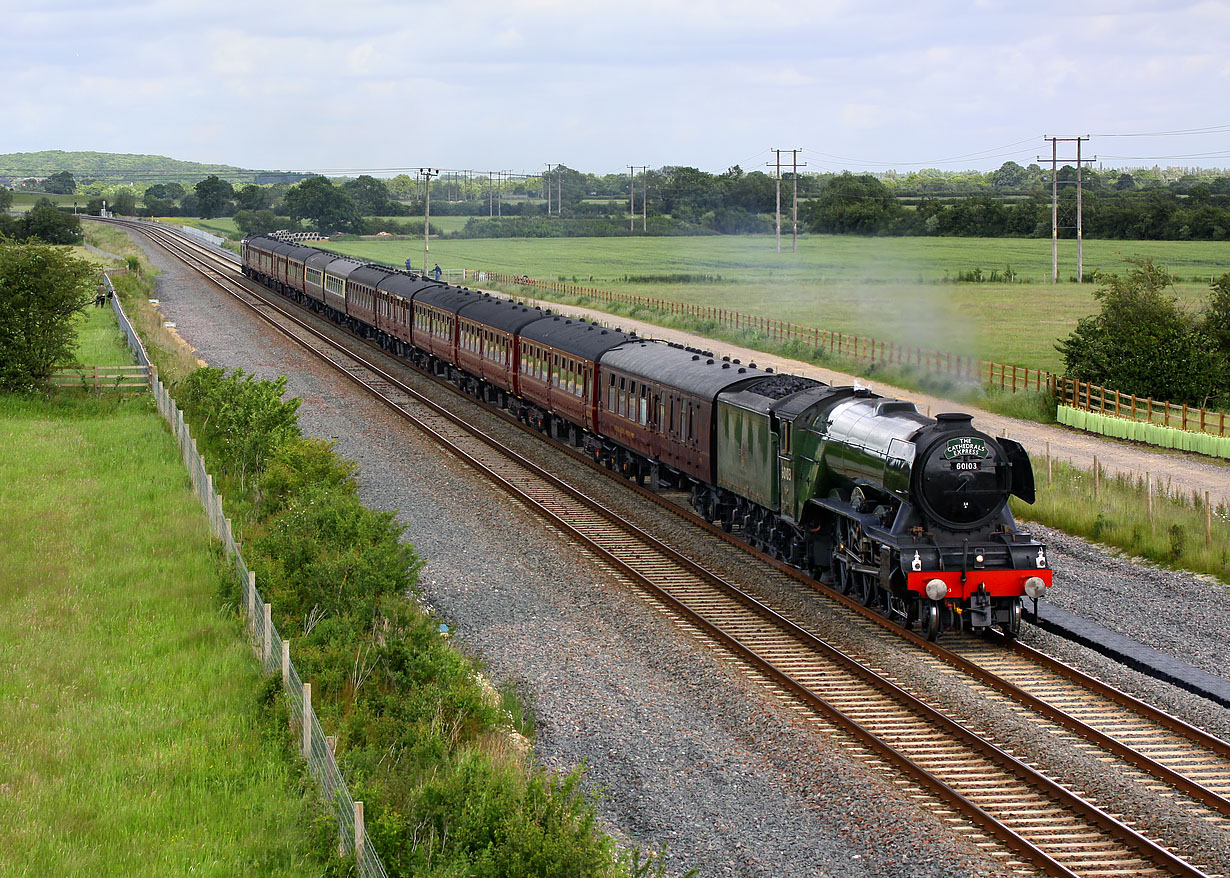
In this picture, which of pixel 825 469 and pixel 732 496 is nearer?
pixel 825 469

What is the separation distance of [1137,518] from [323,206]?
164021mm

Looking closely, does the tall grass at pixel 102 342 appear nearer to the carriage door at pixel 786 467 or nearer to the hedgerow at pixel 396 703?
the hedgerow at pixel 396 703

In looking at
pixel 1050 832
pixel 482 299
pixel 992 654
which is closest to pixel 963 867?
pixel 1050 832

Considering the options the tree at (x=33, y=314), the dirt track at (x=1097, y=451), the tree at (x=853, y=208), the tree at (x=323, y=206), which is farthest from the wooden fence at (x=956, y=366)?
the tree at (x=323, y=206)

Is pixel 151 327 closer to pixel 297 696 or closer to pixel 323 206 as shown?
pixel 297 696

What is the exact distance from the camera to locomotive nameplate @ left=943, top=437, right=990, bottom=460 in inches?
675

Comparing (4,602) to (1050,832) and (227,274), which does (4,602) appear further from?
(227,274)

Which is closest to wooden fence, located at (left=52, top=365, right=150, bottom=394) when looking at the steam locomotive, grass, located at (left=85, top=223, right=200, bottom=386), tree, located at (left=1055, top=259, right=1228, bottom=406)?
grass, located at (left=85, top=223, right=200, bottom=386)

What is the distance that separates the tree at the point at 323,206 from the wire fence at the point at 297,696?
15480 centimetres

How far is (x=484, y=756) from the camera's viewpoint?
1206 centimetres

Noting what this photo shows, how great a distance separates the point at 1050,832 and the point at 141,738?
920 centimetres

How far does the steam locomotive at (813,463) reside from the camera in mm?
17391

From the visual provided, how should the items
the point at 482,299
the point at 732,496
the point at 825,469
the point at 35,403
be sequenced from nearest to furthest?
the point at 825,469
the point at 732,496
the point at 35,403
the point at 482,299

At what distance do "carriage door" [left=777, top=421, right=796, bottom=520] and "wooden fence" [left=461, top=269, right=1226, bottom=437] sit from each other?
8.19 metres
